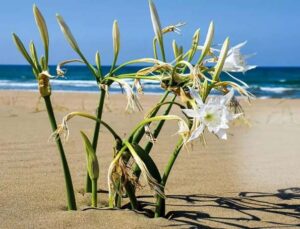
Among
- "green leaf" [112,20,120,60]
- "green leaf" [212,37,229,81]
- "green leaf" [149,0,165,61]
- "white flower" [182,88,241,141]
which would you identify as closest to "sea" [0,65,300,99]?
"green leaf" [112,20,120,60]

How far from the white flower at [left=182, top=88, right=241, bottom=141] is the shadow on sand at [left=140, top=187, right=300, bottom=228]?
53 centimetres

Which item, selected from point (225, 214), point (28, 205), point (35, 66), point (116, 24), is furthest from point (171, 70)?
point (28, 205)

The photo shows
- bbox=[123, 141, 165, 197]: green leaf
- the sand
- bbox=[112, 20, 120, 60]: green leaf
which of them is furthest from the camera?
the sand

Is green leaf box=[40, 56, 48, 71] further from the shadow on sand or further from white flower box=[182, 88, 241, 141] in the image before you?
the shadow on sand

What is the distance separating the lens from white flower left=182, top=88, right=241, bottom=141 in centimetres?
147

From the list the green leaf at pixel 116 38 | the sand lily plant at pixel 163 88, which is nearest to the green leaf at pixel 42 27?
the sand lily plant at pixel 163 88

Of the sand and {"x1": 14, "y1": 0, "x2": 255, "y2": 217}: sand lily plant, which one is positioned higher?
{"x1": 14, "y1": 0, "x2": 255, "y2": 217}: sand lily plant

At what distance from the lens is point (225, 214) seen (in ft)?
6.82

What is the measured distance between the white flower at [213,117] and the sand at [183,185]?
28 centimetres

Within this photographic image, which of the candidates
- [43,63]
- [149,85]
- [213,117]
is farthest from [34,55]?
[149,85]

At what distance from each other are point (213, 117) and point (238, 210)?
0.76 meters

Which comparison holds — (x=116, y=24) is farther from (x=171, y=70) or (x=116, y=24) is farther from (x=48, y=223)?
(x=48, y=223)

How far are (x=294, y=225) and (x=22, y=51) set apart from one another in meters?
1.09

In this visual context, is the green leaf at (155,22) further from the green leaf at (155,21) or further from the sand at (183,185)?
the sand at (183,185)
